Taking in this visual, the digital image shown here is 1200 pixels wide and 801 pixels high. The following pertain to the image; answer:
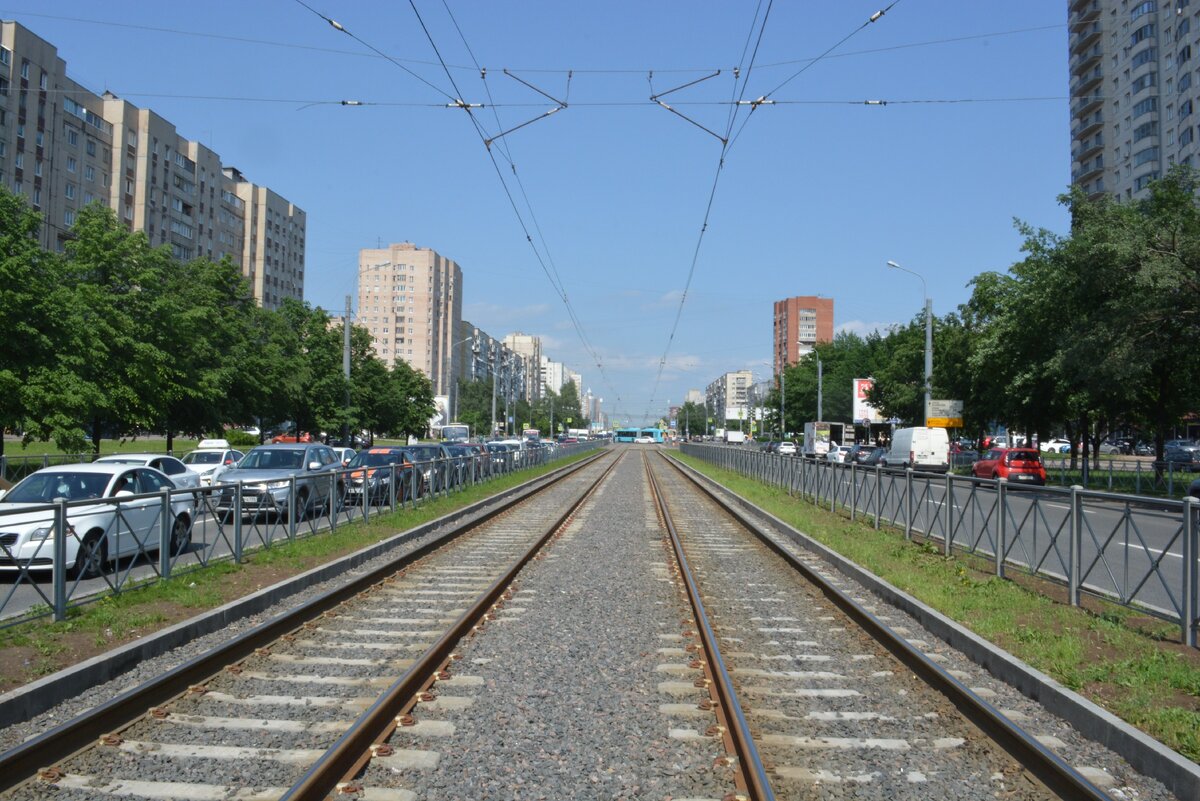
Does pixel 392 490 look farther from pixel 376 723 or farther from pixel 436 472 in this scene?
pixel 376 723

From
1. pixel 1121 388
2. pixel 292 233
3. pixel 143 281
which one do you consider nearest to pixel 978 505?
pixel 1121 388

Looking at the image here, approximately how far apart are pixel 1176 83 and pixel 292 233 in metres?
85.4

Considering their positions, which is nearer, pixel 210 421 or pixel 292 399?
pixel 210 421

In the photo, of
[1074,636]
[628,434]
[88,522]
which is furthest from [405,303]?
[1074,636]

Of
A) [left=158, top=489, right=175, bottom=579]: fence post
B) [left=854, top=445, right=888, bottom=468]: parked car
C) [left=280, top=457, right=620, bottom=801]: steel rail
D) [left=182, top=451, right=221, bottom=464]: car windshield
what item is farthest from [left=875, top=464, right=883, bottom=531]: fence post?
[left=854, top=445, right=888, bottom=468]: parked car

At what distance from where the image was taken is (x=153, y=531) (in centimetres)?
1066

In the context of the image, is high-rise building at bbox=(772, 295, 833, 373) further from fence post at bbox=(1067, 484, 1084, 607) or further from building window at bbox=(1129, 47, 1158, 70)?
fence post at bbox=(1067, 484, 1084, 607)

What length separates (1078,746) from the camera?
583cm

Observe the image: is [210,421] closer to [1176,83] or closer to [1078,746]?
[1078,746]

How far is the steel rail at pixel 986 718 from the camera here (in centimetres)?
498

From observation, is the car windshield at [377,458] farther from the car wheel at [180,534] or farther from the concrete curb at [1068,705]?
the concrete curb at [1068,705]

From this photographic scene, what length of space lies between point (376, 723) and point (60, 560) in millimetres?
4429

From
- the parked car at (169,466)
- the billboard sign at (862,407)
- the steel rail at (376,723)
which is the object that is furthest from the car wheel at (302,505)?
the billboard sign at (862,407)

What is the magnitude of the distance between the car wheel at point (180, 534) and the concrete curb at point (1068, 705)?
324 inches
